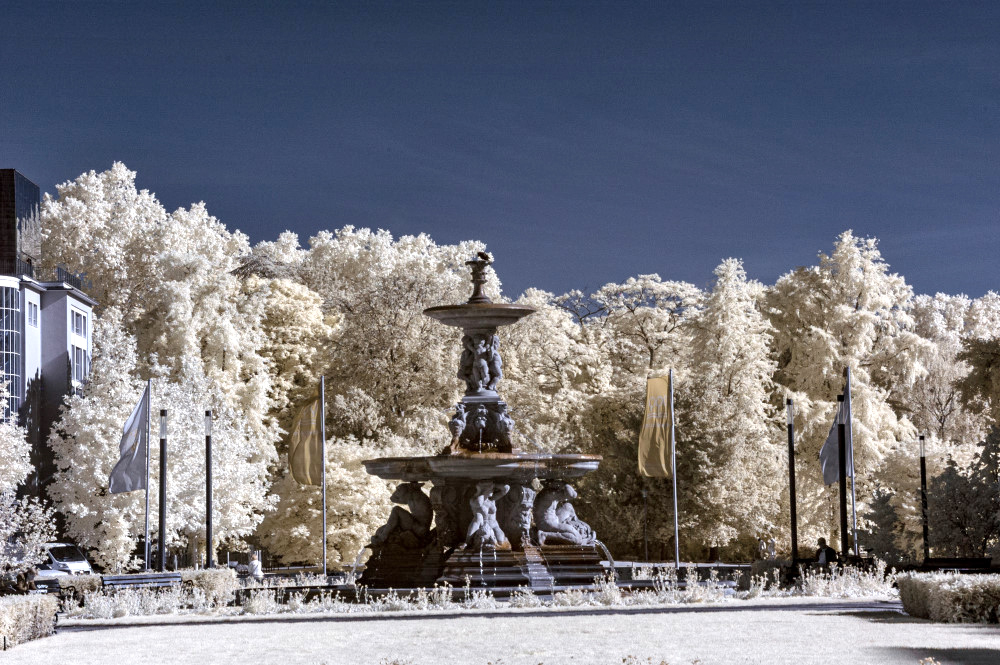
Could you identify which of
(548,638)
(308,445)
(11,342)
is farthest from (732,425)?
(548,638)

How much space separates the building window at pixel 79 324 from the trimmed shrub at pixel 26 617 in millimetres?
44878

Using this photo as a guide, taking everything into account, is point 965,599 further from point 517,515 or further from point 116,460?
point 116,460

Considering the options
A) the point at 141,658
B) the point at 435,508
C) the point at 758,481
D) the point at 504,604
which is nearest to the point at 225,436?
the point at 758,481

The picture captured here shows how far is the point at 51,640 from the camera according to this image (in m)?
20.1

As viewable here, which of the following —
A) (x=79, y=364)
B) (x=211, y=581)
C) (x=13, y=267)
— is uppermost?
(x=13, y=267)

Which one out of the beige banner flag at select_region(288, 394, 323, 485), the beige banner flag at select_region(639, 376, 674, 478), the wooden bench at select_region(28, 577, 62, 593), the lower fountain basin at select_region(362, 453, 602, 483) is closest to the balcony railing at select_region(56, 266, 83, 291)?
the beige banner flag at select_region(288, 394, 323, 485)

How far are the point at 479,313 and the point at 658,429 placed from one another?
9791 mm

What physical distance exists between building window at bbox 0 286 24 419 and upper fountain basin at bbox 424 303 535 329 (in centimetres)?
3470

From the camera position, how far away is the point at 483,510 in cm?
2748

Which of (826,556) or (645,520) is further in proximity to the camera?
(645,520)

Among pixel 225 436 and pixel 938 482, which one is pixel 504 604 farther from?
pixel 225 436

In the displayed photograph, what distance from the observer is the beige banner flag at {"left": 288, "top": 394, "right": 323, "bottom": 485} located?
3934 cm

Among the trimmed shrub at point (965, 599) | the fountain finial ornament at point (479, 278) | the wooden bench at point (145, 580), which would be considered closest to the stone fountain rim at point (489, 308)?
the fountain finial ornament at point (479, 278)

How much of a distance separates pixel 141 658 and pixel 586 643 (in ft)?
17.8
